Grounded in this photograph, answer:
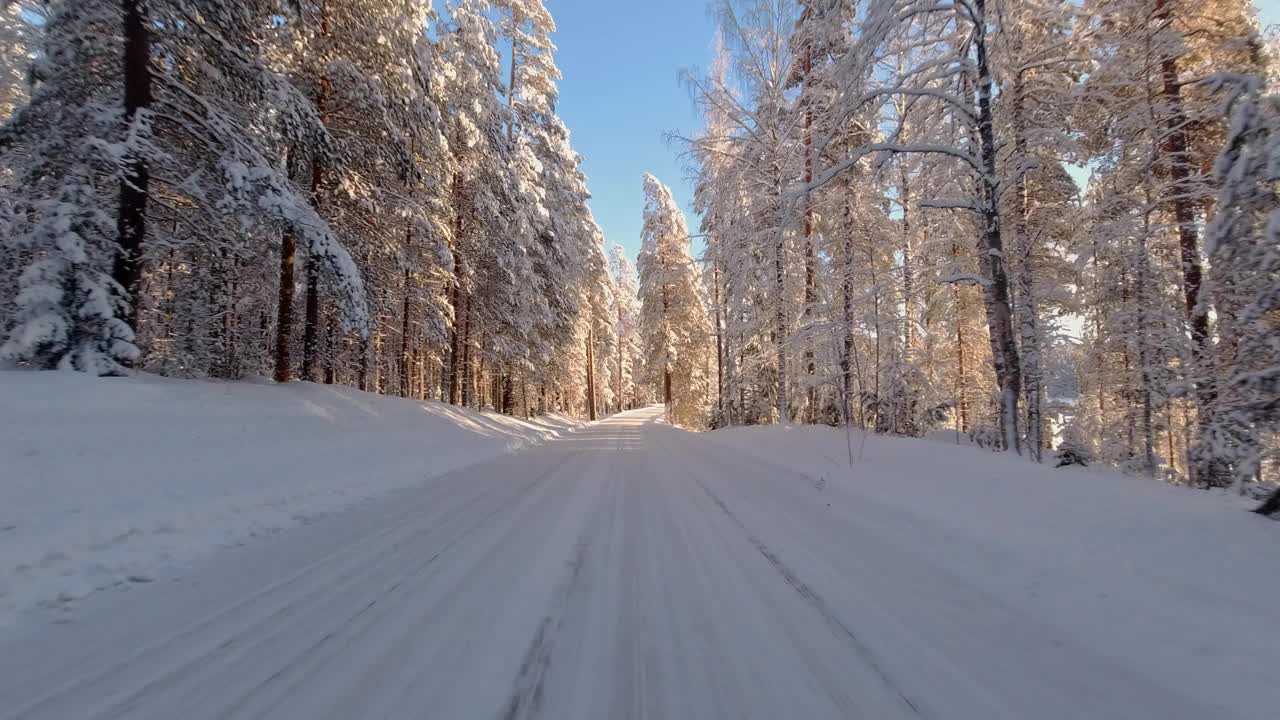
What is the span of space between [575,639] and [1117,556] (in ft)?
12.0

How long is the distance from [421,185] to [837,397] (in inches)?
487

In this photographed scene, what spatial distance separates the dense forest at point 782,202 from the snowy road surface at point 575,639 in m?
3.62

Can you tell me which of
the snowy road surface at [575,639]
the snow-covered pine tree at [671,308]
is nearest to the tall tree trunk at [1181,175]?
the snowy road surface at [575,639]

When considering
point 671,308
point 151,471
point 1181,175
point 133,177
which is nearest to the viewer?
point 151,471

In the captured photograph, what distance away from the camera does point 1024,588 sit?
310cm

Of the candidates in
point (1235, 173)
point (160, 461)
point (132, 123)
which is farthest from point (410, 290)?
point (1235, 173)

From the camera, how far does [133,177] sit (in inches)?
282

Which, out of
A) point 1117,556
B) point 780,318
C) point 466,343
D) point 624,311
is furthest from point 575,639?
point 624,311

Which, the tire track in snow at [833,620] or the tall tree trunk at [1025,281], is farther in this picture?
the tall tree trunk at [1025,281]

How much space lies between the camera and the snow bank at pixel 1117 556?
2309 millimetres

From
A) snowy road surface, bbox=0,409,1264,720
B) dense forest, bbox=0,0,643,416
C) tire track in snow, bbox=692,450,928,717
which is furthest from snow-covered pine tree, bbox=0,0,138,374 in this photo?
tire track in snow, bbox=692,450,928,717

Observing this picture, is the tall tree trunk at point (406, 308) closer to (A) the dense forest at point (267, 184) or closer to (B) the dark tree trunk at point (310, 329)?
(A) the dense forest at point (267, 184)

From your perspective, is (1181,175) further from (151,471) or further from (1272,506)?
(151,471)

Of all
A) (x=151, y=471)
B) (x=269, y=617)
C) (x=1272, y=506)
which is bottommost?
(x=269, y=617)
